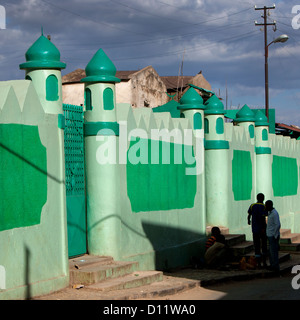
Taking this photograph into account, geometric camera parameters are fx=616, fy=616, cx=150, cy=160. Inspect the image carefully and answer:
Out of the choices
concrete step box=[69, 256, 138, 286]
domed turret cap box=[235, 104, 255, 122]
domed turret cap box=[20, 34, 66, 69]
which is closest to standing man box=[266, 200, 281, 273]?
concrete step box=[69, 256, 138, 286]

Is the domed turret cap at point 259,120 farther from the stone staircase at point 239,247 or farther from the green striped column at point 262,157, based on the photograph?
the stone staircase at point 239,247

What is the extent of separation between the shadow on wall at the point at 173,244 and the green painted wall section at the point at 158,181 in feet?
1.55

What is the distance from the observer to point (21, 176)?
27.7ft

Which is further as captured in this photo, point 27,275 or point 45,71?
point 45,71

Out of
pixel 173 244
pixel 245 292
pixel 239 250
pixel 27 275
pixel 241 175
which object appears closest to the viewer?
pixel 27 275

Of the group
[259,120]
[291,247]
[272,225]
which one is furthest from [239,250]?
[259,120]

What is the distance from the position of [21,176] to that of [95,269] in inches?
84.2

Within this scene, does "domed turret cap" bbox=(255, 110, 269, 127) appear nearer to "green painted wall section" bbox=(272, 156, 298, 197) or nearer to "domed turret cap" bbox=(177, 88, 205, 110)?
"green painted wall section" bbox=(272, 156, 298, 197)

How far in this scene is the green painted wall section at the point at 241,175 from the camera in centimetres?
1719

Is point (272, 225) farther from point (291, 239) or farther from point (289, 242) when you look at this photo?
point (291, 239)

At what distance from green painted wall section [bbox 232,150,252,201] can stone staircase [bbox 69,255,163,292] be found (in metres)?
6.89

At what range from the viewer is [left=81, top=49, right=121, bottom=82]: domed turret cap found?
1082cm

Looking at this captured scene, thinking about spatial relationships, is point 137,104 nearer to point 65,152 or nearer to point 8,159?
point 65,152

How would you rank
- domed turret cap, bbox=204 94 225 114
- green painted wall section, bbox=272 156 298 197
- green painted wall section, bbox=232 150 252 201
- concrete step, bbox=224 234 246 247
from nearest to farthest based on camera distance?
concrete step, bbox=224 234 246 247, domed turret cap, bbox=204 94 225 114, green painted wall section, bbox=232 150 252 201, green painted wall section, bbox=272 156 298 197
